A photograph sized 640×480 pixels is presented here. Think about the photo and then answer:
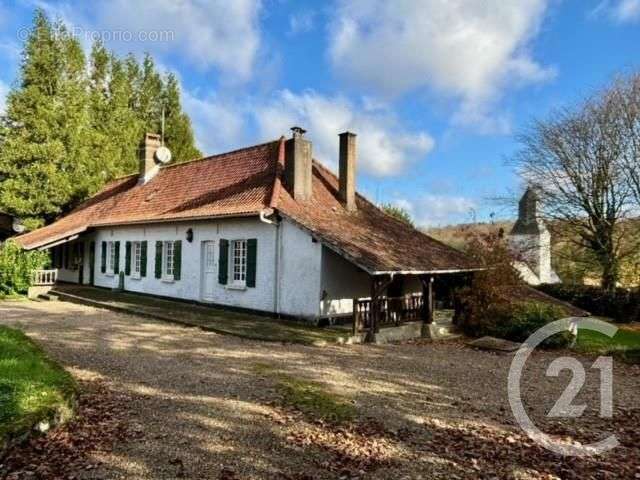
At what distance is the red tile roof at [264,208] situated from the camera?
1345 cm

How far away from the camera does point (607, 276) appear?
2148 centimetres

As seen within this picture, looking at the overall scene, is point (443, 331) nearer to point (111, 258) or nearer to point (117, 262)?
point (117, 262)

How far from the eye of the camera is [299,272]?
13.9m

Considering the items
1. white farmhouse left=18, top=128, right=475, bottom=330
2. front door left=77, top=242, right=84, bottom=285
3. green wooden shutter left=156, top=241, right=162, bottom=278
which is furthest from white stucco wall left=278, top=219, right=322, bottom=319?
front door left=77, top=242, right=84, bottom=285

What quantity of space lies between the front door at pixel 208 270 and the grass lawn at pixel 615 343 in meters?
11.1

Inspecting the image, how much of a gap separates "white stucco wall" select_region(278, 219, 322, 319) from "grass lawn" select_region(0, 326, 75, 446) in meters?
6.98

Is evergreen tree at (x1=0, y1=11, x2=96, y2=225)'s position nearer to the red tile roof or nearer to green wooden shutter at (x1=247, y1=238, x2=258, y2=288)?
the red tile roof

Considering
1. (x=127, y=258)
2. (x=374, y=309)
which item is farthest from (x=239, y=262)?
(x=127, y=258)

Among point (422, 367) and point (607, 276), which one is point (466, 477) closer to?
point (422, 367)

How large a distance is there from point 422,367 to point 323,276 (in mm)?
4928

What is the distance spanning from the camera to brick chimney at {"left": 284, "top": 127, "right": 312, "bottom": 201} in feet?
50.9

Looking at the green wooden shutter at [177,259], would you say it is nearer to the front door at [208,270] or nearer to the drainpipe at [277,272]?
the front door at [208,270]

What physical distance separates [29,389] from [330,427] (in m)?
3.67

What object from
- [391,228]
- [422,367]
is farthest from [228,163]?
[422,367]
